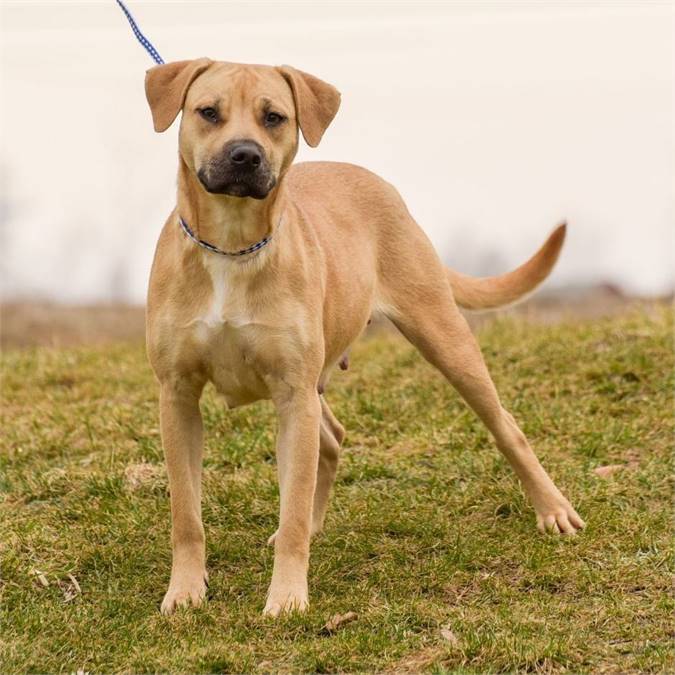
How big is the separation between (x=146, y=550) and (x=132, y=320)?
27.0ft

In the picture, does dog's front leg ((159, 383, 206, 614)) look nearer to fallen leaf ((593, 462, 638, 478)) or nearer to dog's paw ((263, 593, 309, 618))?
dog's paw ((263, 593, 309, 618))

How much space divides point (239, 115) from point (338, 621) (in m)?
2.23

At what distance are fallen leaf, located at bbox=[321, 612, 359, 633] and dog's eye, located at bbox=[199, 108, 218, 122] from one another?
2225 mm

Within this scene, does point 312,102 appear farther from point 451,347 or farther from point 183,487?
point 183,487

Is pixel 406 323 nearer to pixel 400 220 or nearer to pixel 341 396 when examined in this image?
pixel 400 220

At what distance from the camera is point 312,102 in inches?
233

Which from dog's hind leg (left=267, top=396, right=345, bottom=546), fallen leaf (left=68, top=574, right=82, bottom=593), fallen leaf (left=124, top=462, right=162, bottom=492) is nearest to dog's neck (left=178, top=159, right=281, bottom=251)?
dog's hind leg (left=267, top=396, right=345, bottom=546)

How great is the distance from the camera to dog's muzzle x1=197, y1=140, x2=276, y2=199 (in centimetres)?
536

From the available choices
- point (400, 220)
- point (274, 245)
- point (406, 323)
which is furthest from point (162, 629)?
point (400, 220)

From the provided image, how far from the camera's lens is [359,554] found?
644 cm

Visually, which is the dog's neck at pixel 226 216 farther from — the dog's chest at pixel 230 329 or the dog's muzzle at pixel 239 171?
the dog's muzzle at pixel 239 171

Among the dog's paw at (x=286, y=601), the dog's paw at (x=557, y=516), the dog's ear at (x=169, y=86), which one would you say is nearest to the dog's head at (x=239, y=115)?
the dog's ear at (x=169, y=86)

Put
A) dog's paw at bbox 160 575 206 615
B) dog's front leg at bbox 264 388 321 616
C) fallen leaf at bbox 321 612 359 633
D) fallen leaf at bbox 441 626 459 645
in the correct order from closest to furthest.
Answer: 1. fallen leaf at bbox 441 626 459 645
2. fallen leaf at bbox 321 612 359 633
3. dog's front leg at bbox 264 388 321 616
4. dog's paw at bbox 160 575 206 615

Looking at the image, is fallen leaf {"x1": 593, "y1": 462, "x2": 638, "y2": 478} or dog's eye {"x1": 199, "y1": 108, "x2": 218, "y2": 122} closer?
dog's eye {"x1": 199, "y1": 108, "x2": 218, "y2": 122}
